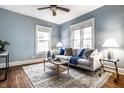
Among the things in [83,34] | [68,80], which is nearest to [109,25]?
[83,34]

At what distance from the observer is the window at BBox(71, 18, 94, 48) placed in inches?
159

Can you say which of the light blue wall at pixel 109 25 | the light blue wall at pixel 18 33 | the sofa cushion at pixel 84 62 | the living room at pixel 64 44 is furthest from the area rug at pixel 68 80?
the light blue wall at pixel 18 33

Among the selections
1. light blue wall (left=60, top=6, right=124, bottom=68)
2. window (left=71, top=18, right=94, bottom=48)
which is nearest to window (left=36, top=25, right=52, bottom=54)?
window (left=71, top=18, right=94, bottom=48)

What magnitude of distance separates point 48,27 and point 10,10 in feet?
7.09

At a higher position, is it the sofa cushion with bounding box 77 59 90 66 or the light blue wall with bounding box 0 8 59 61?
the light blue wall with bounding box 0 8 59 61

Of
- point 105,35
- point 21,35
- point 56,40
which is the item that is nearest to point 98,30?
point 105,35

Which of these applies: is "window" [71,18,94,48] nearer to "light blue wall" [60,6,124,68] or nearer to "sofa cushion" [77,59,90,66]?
"light blue wall" [60,6,124,68]

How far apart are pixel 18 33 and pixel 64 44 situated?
A: 2.84m

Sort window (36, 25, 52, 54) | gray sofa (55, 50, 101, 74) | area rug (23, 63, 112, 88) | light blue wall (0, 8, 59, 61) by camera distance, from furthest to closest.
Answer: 1. window (36, 25, 52, 54)
2. light blue wall (0, 8, 59, 61)
3. gray sofa (55, 50, 101, 74)
4. area rug (23, 63, 112, 88)

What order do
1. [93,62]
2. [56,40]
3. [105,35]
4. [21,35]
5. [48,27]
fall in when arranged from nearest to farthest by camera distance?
[93,62], [105,35], [21,35], [48,27], [56,40]

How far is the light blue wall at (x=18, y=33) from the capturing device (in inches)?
153

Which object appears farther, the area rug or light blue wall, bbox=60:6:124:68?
light blue wall, bbox=60:6:124:68
